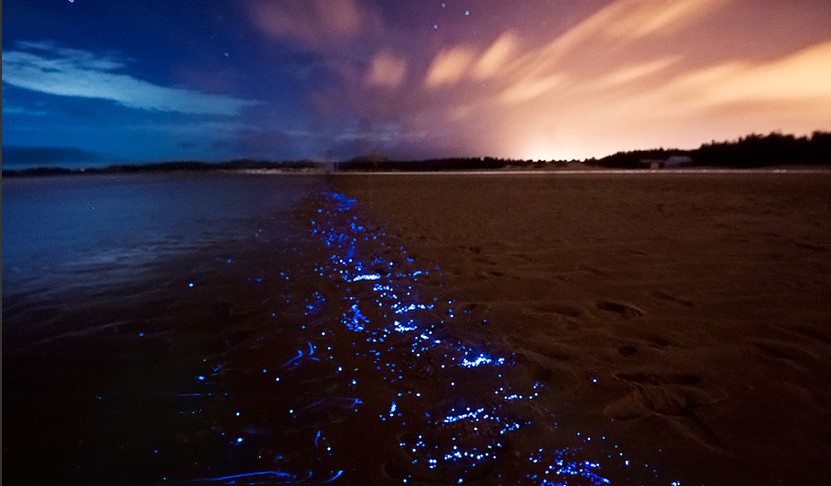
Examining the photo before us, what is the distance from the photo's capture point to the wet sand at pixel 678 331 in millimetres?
2129

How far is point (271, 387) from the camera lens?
106 inches

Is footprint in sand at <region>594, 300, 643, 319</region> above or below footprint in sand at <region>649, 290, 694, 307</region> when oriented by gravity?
below

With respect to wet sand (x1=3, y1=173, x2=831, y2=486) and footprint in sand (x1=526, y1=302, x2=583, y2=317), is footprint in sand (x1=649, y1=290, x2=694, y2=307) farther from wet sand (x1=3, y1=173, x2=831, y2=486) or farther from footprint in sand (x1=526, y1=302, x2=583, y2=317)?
footprint in sand (x1=526, y1=302, x2=583, y2=317)

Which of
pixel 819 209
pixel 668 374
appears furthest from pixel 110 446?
pixel 819 209

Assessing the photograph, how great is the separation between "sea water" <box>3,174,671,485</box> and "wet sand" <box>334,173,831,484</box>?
28cm

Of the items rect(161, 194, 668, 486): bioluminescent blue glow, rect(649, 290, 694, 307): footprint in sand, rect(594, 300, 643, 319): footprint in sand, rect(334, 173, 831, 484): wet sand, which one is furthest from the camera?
rect(649, 290, 694, 307): footprint in sand

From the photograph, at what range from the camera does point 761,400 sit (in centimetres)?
243

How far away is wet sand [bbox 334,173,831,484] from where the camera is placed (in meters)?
2.13

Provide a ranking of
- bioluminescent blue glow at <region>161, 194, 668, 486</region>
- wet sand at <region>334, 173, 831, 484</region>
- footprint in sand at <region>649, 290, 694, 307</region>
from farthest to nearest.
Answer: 1. footprint in sand at <region>649, 290, 694, 307</region>
2. wet sand at <region>334, 173, 831, 484</region>
3. bioluminescent blue glow at <region>161, 194, 668, 486</region>

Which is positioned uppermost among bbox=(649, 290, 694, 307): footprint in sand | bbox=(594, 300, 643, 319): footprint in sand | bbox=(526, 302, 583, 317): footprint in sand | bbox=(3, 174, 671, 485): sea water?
bbox=(649, 290, 694, 307): footprint in sand

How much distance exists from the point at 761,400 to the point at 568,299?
1.83 m

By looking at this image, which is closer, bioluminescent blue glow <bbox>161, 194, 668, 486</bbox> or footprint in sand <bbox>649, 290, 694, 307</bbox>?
bioluminescent blue glow <bbox>161, 194, 668, 486</bbox>

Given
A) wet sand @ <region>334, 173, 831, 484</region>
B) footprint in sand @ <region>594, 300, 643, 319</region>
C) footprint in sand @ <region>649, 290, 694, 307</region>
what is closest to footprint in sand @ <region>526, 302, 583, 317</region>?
wet sand @ <region>334, 173, 831, 484</region>

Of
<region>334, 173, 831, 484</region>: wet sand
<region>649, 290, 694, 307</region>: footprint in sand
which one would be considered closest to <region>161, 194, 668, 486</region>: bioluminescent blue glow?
<region>334, 173, 831, 484</region>: wet sand
